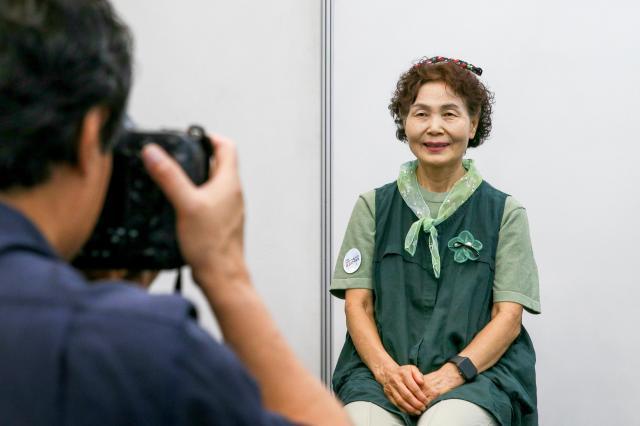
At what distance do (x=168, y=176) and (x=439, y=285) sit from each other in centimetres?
142

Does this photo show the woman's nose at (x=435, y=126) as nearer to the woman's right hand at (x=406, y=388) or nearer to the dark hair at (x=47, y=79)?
the woman's right hand at (x=406, y=388)

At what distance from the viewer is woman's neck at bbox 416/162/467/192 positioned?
7.39 feet

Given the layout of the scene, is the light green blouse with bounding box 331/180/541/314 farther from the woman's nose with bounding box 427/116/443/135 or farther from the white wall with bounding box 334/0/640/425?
the white wall with bounding box 334/0/640/425

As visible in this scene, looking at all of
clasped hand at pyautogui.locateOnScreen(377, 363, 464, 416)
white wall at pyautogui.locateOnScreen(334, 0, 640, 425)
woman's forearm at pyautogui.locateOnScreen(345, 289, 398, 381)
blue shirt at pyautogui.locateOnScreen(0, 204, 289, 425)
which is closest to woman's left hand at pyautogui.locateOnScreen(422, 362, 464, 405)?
clasped hand at pyautogui.locateOnScreen(377, 363, 464, 416)

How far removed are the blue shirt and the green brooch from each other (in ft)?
Result: 4.96

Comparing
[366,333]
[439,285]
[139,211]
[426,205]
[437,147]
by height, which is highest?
[139,211]

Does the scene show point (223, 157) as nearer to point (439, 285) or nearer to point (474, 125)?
point (439, 285)

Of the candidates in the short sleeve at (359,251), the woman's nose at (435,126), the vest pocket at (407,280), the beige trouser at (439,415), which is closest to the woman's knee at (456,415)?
the beige trouser at (439,415)

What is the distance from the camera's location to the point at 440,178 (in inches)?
88.7

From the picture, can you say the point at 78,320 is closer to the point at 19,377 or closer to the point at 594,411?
the point at 19,377

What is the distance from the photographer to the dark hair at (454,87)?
7.47ft

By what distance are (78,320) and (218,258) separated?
19 cm

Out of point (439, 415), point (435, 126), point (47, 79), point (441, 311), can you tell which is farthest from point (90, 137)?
point (435, 126)

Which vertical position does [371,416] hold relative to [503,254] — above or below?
below
